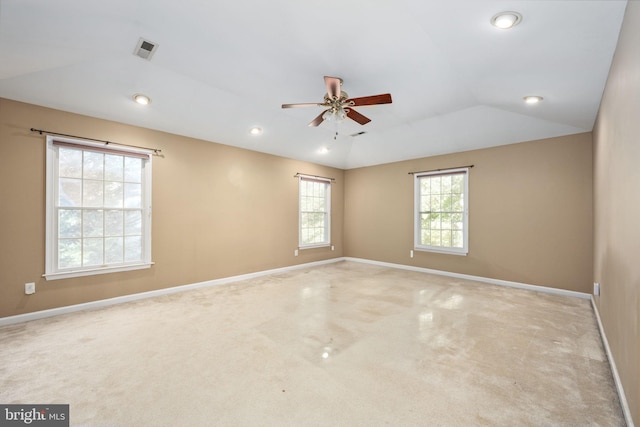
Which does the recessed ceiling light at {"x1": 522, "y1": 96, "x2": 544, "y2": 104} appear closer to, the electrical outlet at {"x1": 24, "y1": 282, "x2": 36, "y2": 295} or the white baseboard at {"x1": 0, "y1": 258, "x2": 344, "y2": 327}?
the white baseboard at {"x1": 0, "y1": 258, "x2": 344, "y2": 327}

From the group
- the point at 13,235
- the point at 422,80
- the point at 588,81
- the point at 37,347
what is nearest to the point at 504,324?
the point at 588,81

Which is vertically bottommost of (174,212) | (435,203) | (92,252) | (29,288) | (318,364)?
(318,364)

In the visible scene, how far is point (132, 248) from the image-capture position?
4059mm

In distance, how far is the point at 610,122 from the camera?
246 cm

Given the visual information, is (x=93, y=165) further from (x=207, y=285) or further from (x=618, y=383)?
(x=618, y=383)

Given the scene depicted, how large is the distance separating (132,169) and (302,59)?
2.94 meters

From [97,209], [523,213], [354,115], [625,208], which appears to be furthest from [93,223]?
[523,213]

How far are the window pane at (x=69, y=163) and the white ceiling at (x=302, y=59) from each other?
0.27m

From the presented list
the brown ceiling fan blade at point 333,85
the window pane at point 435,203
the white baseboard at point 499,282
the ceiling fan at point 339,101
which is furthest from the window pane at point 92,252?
the window pane at point 435,203

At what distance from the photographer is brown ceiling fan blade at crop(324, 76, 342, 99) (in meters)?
2.72

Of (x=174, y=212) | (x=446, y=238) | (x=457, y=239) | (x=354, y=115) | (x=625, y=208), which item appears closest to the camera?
(x=625, y=208)

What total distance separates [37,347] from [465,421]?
3.62 metres

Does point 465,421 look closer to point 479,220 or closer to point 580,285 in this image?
point 580,285

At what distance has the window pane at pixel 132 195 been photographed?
158 inches
